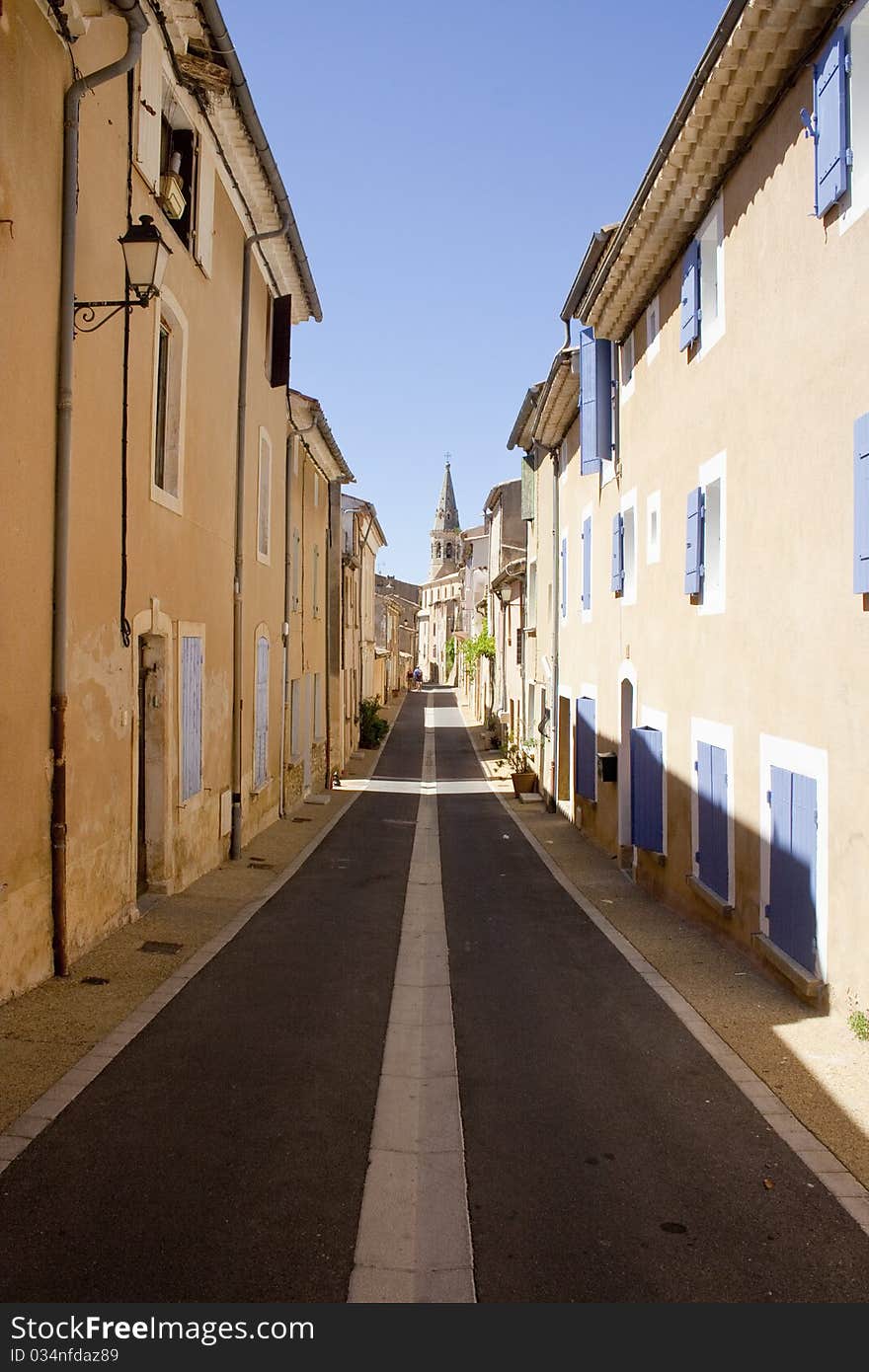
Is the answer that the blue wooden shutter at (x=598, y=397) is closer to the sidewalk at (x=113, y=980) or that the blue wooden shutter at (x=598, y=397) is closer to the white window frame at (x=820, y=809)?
the white window frame at (x=820, y=809)

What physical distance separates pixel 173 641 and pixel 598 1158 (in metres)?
7.00

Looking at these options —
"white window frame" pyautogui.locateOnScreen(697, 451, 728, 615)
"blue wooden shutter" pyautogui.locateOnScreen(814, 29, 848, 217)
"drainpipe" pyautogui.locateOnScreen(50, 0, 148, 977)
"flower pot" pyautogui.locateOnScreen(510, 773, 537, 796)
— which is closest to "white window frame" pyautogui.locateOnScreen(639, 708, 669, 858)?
"white window frame" pyautogui.locateOnScreen(697, 451, 728, 615)

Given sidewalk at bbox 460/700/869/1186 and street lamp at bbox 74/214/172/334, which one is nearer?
sidewalk at bbox 460/700/869/1186

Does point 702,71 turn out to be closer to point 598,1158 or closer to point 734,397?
point 734,397

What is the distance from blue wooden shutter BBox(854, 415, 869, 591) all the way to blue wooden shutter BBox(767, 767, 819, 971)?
5.35 ft

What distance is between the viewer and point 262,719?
15555 millimetres

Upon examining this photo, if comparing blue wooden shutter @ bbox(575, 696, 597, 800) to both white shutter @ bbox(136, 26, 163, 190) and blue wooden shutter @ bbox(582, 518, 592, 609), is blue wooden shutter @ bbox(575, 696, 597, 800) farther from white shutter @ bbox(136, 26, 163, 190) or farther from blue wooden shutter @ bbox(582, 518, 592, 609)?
white shutter @ bbox(136, 26, 163, 190)

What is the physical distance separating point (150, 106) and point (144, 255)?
2517mm

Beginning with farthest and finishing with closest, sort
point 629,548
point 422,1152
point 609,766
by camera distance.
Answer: point 609,766
point 629,548
point 422,1152

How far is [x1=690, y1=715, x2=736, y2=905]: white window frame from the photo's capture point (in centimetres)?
894

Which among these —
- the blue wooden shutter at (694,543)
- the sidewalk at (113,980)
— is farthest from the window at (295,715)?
the blue wooden shutter at (694,543)

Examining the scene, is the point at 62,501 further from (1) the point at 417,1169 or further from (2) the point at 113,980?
(1) the point at 417,1169

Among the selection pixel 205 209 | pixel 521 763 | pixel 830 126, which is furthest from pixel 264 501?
pixel 521 763

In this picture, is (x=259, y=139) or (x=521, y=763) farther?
(x=521, y=763)
